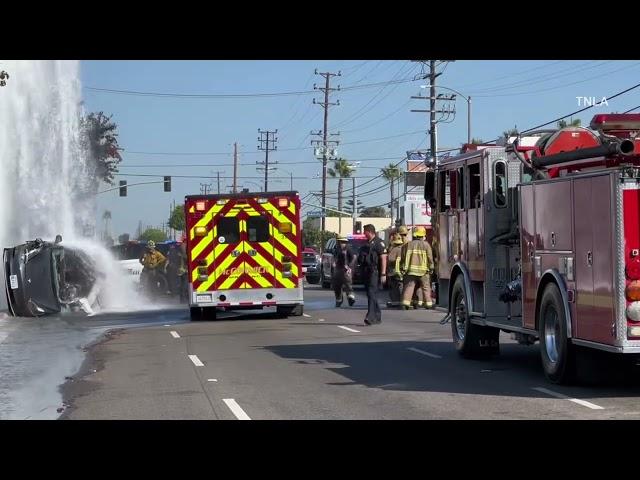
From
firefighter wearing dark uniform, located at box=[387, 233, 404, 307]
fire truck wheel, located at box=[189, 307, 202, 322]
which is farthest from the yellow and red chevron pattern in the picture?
firefighter wearing dark uniform, located at box=[387, 233, 404, 307]

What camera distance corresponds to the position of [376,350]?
17219mm

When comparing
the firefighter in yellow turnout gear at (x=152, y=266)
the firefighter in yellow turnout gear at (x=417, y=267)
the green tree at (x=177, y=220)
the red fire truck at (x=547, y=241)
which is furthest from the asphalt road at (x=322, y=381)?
the green tree at (x=177, y=220)

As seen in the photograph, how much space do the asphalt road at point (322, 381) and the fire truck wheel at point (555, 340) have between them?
237 millimetres

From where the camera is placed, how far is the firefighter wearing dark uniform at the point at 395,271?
26.8 m

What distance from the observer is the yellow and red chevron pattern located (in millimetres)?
24375

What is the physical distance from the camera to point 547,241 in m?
12.9

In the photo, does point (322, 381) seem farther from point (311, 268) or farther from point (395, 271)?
point (311, 268)

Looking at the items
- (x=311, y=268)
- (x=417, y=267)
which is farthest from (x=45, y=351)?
(x=311, y=268)

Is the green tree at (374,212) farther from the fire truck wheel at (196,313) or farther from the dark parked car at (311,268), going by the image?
the fire truck wheel at (196,313)

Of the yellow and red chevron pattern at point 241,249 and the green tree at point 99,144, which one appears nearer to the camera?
the yellow and red chevron pattern at point 241,249

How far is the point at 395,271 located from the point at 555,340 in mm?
13933
